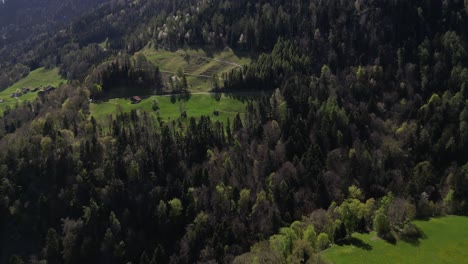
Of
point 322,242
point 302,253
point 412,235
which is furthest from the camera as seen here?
point 412,235

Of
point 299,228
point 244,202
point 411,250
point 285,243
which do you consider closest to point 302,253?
point 285,243

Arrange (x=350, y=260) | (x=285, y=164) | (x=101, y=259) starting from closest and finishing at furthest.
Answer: (x=350, y=260) < (x=101, y=259) < (x=285, y=164)

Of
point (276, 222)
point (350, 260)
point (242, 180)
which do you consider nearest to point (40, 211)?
point (242, 180)

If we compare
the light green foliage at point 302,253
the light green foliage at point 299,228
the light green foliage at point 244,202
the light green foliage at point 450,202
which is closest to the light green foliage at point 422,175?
the light green foliage at point 450,202

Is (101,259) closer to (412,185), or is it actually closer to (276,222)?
(276,222)

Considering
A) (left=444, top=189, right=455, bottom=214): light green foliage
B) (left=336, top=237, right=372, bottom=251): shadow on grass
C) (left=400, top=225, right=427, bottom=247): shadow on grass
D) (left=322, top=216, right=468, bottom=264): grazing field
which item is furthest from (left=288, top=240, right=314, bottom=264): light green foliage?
(left=444, top=189, right=455, bottom=214): light green foliage

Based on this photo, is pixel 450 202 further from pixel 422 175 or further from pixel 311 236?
pixel 311 236

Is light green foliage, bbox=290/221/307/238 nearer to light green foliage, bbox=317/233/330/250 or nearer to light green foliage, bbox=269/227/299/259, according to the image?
light green foliage, bbox=269/227/299/259

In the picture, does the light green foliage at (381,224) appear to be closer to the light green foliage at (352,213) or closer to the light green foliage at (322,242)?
the light green foliage at (352,213)
